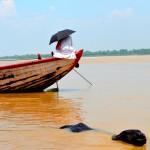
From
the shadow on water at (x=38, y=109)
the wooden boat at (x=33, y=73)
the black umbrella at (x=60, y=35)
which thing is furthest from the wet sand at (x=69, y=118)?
the black umbrella at (x=60, y=35)

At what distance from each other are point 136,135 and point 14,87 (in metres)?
8.71

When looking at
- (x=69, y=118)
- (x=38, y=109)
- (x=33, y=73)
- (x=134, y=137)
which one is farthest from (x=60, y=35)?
(x=134, y=137)

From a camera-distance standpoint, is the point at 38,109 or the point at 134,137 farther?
the point at 38,109

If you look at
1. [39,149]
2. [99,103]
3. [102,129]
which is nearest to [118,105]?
[99,103]

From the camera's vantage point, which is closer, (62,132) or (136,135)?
(136,135)

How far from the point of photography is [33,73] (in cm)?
1466

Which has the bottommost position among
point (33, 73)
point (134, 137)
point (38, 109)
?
point (38, 109)

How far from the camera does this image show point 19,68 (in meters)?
14.5

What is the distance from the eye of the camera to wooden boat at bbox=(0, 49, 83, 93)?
47.5 ft

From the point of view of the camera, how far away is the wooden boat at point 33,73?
47.5 feet

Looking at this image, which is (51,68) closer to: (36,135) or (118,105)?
(118,105)

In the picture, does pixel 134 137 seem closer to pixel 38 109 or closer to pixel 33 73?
pixel 38 109

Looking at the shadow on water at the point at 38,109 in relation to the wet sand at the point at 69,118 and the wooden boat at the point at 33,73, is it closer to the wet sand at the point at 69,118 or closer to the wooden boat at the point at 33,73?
the wet sand at the point at 69,118

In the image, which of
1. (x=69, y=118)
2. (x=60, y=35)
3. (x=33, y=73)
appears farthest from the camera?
(x=33, y=73)
